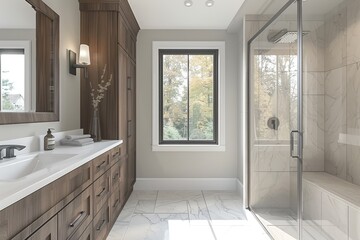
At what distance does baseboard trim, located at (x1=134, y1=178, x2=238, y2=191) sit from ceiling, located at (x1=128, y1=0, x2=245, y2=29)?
2306mm

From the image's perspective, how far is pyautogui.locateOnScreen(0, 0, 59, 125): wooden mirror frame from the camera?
80.6 inches

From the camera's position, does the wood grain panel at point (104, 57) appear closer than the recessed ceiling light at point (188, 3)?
Yes

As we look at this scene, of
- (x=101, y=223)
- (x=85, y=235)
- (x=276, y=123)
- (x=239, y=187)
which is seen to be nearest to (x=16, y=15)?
(x=85, y=235)

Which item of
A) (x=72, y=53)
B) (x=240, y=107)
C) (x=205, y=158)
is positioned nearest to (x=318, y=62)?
(x=240, y=107)

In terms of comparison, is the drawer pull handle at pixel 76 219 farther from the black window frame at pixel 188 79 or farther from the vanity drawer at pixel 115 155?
the black window frame at pixel 188 79

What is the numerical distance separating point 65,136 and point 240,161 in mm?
2434

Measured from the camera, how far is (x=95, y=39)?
2.84 m

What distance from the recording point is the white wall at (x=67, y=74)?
2386mm

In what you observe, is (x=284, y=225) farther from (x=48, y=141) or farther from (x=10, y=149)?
(x=10, y=149)

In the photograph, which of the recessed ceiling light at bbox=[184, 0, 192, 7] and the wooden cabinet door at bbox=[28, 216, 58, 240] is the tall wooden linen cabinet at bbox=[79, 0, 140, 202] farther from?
the wooden cabinet door at bbox=[28, 216, 58, 240]

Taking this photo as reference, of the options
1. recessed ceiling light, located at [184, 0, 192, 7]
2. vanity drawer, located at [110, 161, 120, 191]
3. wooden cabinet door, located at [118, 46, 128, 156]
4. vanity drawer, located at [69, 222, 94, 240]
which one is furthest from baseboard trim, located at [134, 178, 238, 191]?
recessed ceiling light, located at [184, 0, 192, 7]

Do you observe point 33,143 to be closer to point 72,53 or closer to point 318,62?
point 72,53

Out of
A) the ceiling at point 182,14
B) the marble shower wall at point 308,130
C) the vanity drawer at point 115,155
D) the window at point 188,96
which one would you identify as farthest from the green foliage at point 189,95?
the marble shower wall at point 308,130

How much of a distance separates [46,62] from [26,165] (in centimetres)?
94
